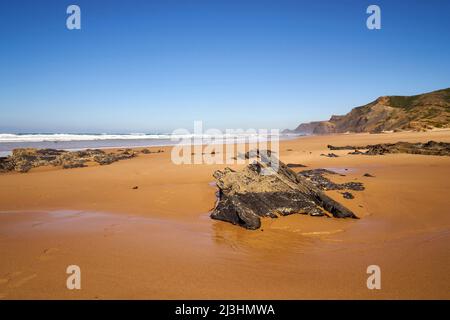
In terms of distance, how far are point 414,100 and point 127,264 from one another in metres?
78.7

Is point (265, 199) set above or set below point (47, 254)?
above

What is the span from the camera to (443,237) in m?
4.71

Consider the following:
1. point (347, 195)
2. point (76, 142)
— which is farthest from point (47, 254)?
point (76, 142)

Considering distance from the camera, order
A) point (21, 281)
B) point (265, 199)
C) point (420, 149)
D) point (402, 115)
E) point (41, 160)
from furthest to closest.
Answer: point (402, 115) → point (420, 149) → point (41, 160) → point (265, 199) → point (21, 281)

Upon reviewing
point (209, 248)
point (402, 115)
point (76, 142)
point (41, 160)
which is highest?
point (402, 115)

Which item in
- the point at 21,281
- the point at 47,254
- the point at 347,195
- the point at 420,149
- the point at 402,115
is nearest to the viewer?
the point at 21,281

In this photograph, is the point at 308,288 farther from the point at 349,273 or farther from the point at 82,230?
the point at 82,230

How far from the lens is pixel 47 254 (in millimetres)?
4230

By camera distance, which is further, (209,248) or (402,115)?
(402,115)

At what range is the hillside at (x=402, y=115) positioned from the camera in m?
48.3

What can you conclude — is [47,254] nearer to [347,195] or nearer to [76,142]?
[347,195]

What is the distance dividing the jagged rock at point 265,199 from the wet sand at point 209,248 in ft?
0.87

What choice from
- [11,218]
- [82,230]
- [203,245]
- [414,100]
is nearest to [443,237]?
[203,245]

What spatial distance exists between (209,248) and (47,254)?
2.33 metres
